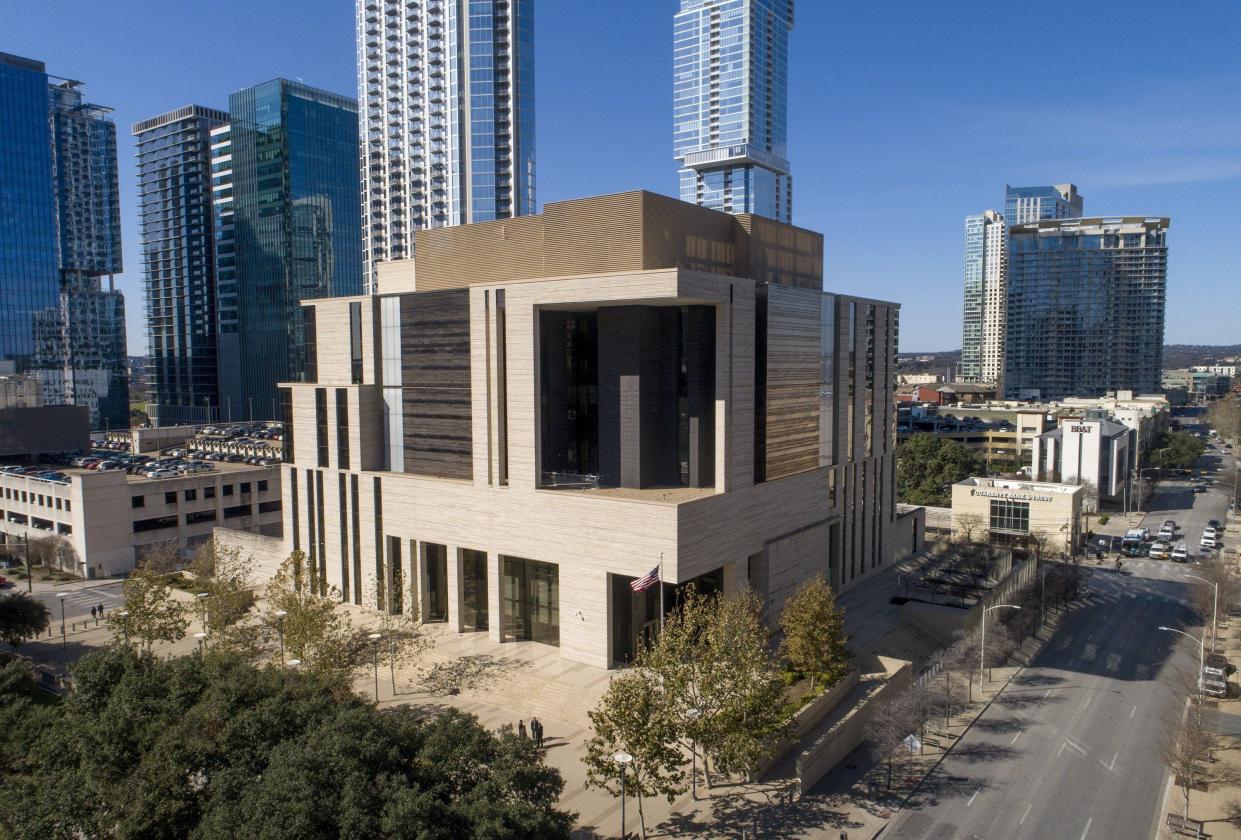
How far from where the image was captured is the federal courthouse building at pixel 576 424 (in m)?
46.1

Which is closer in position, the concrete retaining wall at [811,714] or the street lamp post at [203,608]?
the concrete retaining wall at [811,714]

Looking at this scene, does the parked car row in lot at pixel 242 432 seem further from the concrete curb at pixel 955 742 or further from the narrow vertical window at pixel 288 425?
the concrete curb at pixel 955 742

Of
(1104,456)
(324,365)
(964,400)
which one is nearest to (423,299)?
(324,365)

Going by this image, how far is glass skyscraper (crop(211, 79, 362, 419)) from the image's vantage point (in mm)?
161750

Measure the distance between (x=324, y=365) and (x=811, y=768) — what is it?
143 feet

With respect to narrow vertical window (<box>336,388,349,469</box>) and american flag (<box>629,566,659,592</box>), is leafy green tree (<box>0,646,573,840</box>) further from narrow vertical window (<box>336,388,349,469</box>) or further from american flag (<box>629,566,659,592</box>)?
narrow vertical window (<box>336,388,349,469</box>)

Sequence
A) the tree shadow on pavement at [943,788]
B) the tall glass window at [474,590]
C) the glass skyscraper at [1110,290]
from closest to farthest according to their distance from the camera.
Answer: the tree shadow on pavement at [943,788], the tall glass window at [474,590], the glass skyscraper at [1110,290]

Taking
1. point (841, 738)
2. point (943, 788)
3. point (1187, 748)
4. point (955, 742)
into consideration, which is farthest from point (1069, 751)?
point (841, 738)

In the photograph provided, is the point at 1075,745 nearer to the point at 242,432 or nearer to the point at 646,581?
the point at 646,581

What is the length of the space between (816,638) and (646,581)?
30.6 ft

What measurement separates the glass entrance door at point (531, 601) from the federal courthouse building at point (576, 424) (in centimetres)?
13

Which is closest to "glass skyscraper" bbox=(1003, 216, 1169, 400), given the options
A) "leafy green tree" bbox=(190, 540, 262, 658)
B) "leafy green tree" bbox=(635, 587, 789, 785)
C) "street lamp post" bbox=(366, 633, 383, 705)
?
"leafy green tree" bbox=(635, 587, 789, 785)

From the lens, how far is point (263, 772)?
1003 inches

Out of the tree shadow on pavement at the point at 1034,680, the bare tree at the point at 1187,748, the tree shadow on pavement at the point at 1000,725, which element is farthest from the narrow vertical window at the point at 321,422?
the bare tree at the point at 1187,748
